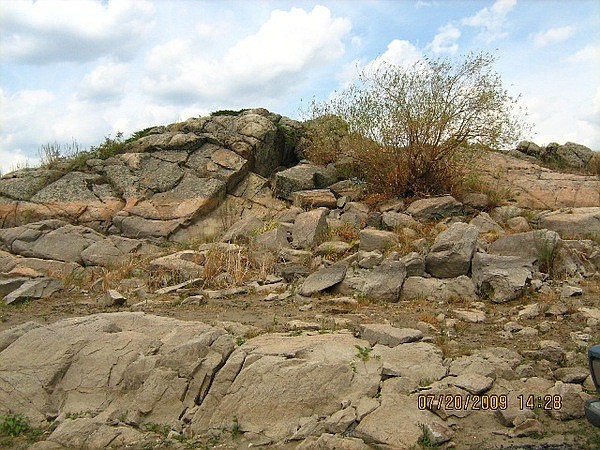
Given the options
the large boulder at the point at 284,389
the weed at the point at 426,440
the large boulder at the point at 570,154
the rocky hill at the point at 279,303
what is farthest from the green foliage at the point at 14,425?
the large boulder at the point at 570,154

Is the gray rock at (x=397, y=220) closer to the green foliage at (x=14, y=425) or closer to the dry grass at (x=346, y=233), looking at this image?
the dry grass at (x=346, y=233)

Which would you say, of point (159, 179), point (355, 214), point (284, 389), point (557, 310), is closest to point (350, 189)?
point (355, 214)

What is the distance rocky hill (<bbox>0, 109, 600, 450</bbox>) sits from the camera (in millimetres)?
4645

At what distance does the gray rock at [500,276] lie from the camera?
7.10 meters

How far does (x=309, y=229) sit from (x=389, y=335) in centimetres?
417

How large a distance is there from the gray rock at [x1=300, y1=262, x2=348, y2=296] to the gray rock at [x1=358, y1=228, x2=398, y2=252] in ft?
2.57

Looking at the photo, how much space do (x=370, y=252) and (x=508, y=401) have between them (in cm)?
400

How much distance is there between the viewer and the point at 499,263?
759cm

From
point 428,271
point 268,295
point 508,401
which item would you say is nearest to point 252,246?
point 268,295

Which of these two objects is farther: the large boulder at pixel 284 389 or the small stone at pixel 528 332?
the small stone at pixel 528 332

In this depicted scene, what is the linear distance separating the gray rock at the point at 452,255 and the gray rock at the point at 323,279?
117cm

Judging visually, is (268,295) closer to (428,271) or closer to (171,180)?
(428,271)

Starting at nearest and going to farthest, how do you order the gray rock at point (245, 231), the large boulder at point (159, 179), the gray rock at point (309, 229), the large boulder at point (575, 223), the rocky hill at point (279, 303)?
the rocky hill at point (279, 303)
the large boulder at point (575, 223)
the gray rock at point (309, 229)
the gray rock at point (245, 231)
the large boulder at point (159, 179)
